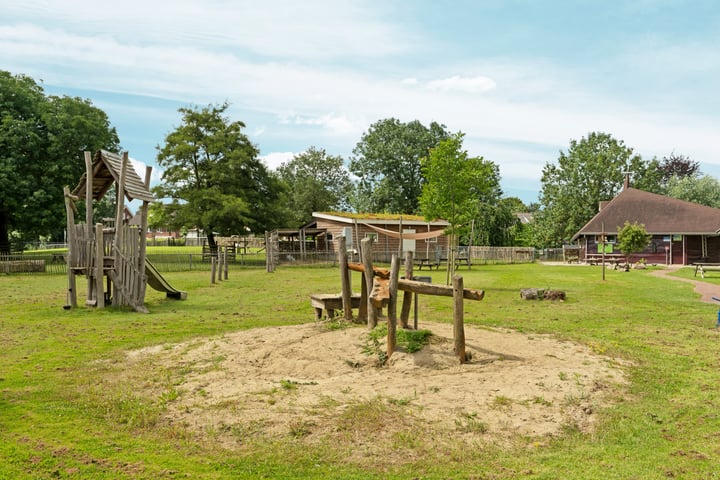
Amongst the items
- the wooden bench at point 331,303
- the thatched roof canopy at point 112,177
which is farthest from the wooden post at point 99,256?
the wooden bench at point 331,303

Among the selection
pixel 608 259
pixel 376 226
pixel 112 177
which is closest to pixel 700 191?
pixel 608 259

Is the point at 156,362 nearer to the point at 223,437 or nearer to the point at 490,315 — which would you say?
the point at 223,437

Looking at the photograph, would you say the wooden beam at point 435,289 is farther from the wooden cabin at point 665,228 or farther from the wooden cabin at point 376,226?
the wooden cabin at point 665,228

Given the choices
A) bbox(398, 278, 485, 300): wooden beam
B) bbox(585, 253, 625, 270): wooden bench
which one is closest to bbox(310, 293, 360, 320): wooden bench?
bbox(398, 278, 485, 300): wooden beam

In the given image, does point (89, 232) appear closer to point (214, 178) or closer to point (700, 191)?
point (214, 178)

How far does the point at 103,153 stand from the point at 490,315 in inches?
437

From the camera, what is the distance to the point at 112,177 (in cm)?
1734

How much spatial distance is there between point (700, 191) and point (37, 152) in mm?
60282

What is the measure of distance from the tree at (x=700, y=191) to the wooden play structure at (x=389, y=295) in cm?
6022

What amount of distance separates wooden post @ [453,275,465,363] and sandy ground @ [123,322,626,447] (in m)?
0.14

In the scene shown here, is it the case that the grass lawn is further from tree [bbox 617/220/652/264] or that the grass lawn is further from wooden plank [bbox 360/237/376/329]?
tree [bbox 617/220/652/264]

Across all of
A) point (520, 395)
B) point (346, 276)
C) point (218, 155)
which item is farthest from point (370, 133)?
point (520, 395)

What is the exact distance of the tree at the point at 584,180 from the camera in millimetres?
59781

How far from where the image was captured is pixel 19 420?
6305 millimetres
